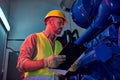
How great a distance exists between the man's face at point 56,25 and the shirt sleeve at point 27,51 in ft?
0.56

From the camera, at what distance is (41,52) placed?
5.60 feet

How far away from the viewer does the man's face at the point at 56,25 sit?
70.0 inches

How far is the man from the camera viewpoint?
4.95 feet

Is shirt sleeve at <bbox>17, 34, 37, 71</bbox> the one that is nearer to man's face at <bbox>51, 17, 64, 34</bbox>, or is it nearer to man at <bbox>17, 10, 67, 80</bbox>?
man at <bbox>17, 10, 67, 80</bbox>

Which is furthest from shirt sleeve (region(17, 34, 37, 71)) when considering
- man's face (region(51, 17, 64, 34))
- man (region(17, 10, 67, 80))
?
man's face (region(51, 17, 64, 34))

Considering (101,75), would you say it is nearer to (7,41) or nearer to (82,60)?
(82,60)

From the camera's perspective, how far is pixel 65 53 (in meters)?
1.35

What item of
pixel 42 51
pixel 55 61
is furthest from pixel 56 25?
pixel 55 61

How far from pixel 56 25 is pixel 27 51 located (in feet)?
1.08

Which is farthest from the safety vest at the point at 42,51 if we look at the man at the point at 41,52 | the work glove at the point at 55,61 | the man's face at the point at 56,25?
the work glove at the point at 55,61

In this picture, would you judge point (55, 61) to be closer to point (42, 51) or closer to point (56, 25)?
point (42, 51)

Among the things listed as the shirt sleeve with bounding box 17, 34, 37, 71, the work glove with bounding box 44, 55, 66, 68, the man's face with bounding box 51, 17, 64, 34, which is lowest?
the work glove with bounding box 44, 55, 66, 68

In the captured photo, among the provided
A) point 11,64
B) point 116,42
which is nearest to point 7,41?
point 11,64

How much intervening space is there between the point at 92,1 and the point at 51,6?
2567 mm
